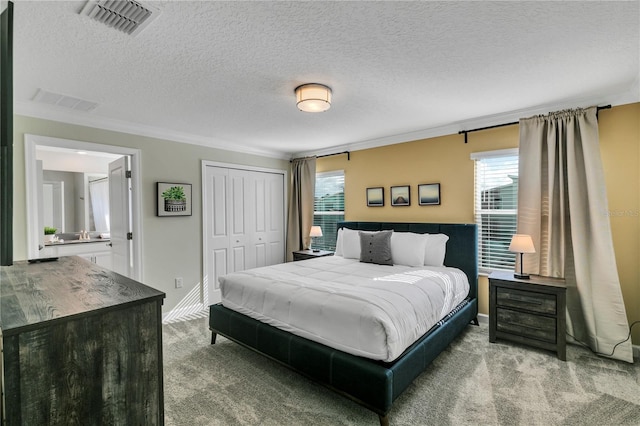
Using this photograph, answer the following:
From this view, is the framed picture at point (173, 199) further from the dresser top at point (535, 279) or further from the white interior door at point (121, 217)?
the dresser top at point (535, 279)

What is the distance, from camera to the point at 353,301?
83.3 inches

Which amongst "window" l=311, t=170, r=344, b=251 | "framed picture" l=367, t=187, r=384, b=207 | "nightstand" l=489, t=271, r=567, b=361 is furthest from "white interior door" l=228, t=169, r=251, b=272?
"nightstand" l=489, t=271, r=567, b=361

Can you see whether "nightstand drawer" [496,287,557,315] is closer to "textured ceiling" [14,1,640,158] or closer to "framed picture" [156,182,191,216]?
"textured ceiling" [14,1,640,158]

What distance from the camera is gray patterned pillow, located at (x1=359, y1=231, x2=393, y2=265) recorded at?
142 inches

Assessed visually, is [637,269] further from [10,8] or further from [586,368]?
[10,8]

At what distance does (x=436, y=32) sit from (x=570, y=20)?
0.73 metres

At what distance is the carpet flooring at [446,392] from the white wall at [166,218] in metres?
1.24

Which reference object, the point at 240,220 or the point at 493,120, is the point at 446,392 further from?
the point at 240,220

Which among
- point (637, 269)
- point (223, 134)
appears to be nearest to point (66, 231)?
point (223, 134)

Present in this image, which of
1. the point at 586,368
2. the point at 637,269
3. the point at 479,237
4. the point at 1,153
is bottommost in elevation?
the point at 586,368

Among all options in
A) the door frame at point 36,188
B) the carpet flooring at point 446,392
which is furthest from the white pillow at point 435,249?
the door frame at point 36,188

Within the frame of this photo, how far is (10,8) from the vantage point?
0.97m

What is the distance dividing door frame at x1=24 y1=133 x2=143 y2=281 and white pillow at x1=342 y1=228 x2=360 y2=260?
2567mm

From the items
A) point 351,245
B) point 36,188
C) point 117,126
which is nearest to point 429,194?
point 351,245
